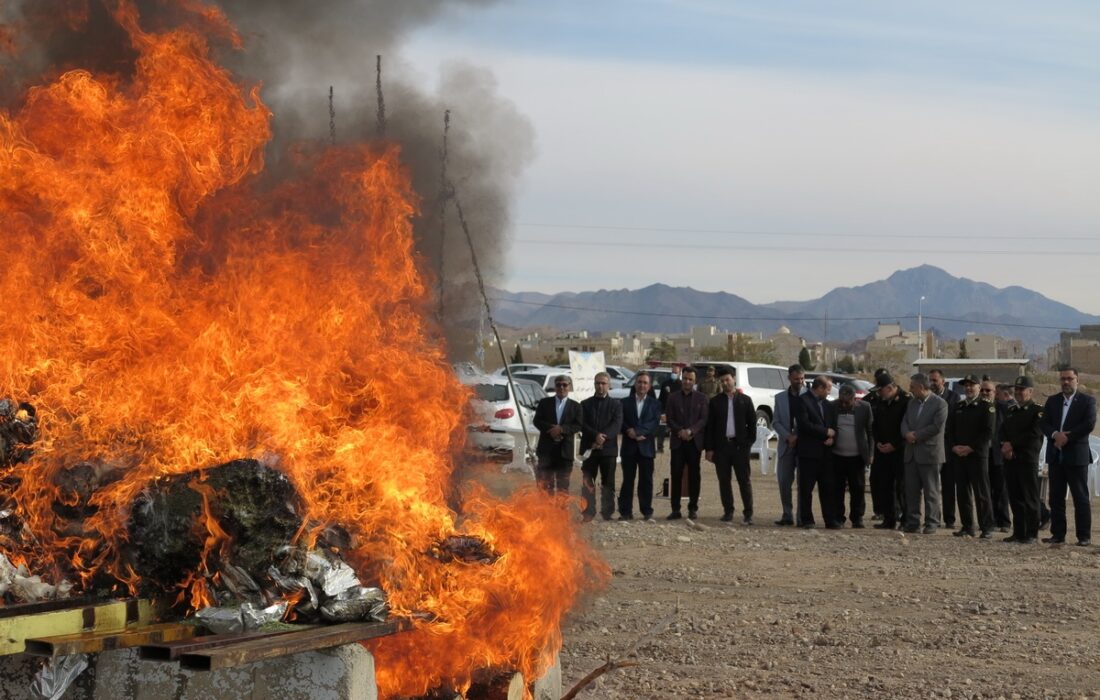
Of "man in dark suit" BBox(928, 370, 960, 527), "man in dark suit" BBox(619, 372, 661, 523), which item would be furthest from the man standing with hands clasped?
"man in dark suit" BBox(928, 370, 960, 527)

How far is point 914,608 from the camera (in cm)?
1016

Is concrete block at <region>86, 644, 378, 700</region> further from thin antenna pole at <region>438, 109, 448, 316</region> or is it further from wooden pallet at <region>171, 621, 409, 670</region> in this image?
thin antenna pole at <region>438, 109, 448, 316</region>

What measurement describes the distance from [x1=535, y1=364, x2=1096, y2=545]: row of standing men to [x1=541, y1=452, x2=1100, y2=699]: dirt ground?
2.53 ft

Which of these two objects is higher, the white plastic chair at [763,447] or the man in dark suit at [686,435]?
the man in dark suit at [686,435]

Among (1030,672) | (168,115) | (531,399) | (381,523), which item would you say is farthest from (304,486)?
(531,399)

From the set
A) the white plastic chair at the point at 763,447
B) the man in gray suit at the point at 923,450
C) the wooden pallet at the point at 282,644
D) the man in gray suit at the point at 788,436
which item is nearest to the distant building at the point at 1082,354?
the white plastic chair at the point at 763,447

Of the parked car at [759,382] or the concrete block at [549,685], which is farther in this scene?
the parked car at [759,382]

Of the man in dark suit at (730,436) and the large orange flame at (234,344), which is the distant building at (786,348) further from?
the large orange flame at (234,344)

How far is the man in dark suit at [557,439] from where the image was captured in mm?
15008

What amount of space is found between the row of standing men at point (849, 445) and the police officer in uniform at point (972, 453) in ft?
0.05

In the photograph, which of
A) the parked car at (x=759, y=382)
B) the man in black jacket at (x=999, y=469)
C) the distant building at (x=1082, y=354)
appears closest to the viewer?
the man in black jacket at (x=999, y=469)

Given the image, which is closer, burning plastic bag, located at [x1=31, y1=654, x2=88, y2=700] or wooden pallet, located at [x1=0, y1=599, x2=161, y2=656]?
wooden pallet, located at [x1=0, y1=599, x2=161, y2=656]

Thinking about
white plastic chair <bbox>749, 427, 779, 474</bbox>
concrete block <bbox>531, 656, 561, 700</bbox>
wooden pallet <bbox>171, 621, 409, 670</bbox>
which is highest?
wooden pallet <bbox>171, 621, 409, 670</bbox>

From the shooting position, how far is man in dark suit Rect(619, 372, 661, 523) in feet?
51.3
